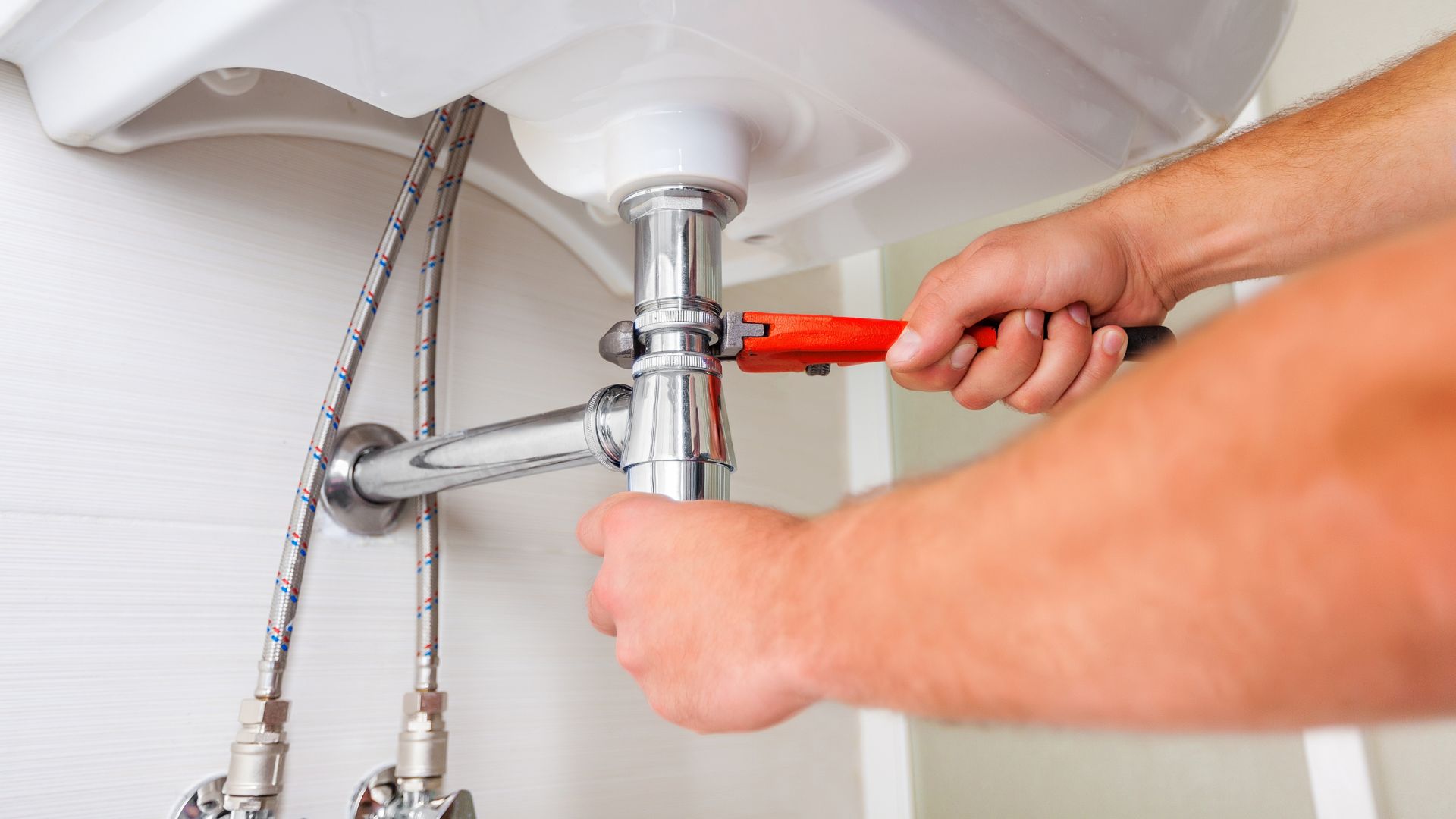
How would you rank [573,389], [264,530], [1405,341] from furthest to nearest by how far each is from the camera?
[573,389], [264,530], [1405,341]

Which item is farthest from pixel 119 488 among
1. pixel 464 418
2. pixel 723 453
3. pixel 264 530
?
pixel 723 453

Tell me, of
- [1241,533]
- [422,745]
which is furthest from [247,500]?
[1241,533]

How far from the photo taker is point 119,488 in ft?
1.49

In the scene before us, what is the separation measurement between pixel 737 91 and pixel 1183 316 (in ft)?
1.68

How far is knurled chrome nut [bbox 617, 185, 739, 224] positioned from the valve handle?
0.05 metres

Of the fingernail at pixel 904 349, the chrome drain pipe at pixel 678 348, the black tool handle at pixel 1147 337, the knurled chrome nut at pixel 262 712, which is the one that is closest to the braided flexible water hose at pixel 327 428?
the knurled chrome nut at pixel 262 712

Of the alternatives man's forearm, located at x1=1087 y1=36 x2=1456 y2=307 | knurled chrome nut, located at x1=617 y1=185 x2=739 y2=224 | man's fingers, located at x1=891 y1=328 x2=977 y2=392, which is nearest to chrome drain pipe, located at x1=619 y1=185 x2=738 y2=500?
knurled chrome nut, located at x1=617 y1=185 x2=739 y2=224

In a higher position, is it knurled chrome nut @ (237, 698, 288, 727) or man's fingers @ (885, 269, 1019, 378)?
man's fingers @ (885, 269, 1019, 378)

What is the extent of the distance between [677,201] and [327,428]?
206 mm

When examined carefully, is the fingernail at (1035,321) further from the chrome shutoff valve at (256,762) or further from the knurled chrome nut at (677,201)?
the chrome shutoff valve at (256,762)

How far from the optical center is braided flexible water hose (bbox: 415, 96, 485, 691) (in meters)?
0.51

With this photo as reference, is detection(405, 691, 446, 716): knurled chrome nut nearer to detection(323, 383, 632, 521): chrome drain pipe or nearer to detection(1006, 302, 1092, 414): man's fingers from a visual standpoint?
detection(323, 383, 632, 521): chrome drain pipe

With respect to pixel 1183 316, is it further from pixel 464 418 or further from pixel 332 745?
pixel 332 745

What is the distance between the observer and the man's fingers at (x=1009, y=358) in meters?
0.45
